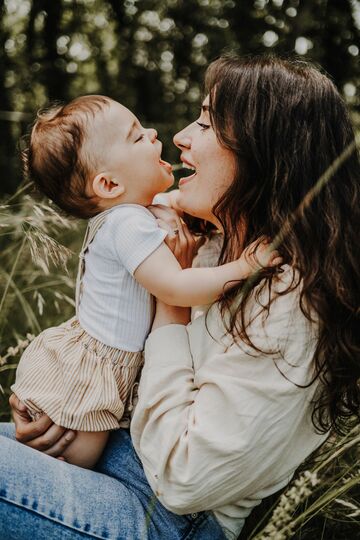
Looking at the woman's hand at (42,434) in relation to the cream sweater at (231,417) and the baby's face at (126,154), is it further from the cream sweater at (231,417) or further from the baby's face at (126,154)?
the baby's face at (126,154)

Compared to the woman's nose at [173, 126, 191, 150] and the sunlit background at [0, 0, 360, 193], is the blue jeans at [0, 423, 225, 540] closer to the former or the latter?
the woman's nose at [173, 126, 191, 150]

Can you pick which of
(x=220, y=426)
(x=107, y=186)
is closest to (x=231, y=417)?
(x=220, y=426)

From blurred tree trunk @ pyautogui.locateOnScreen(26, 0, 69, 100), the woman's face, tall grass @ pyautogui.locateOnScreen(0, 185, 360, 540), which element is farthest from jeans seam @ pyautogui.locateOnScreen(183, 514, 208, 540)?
blurred tree trunk @ pyautogui.locateOnScreen(26, 0, 69, 100)

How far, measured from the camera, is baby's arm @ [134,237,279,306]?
1540mm

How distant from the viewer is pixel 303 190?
5.11 ft

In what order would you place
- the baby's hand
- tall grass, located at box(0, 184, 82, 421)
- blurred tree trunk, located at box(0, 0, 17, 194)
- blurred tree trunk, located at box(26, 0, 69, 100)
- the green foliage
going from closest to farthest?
the baby's hand, tall grass, located at box(0, 184, 82, 421), the green foliage, blurred tree trunk, located at box(0, 0, 17, 194), blurred tree trunk, located at box(26, 0, 69, 100)

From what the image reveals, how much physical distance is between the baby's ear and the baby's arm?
8.9 inches

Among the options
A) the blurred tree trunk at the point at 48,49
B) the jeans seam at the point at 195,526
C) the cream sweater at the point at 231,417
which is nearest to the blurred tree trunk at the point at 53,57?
the blurred tree trunk at the point at 48,49

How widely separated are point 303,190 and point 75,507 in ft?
2.80

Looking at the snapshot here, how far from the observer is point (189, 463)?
4.65 ft

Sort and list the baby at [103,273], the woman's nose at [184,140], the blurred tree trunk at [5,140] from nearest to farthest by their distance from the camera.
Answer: the baby at [103,273] → the woman's nose at [184,140] → the blurred tree trunk at [5,140]

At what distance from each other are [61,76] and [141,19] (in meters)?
0.96

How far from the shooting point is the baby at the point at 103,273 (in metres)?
1.62

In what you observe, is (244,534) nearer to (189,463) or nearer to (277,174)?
(189,463)
